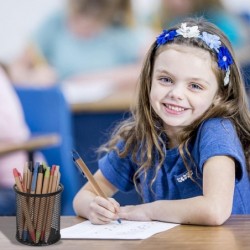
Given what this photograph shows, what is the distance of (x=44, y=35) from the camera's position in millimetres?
4992

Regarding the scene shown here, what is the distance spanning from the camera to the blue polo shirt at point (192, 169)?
182 cm

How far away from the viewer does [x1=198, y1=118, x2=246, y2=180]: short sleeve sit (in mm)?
1791

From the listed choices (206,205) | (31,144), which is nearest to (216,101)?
(206,205)

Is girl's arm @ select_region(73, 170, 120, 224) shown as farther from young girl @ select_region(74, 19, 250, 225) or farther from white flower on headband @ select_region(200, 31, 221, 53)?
white flower on headband @ select_region(200, 31, 221, 53)

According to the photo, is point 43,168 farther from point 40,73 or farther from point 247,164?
point 40,73

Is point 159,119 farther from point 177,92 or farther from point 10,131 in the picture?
point 10,131

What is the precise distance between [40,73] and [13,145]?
1.71m

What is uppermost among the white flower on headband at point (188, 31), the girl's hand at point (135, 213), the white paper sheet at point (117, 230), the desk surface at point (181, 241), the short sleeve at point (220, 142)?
the white flower on headband at point (188, 31)

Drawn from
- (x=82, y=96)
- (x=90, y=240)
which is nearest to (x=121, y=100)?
(x=82, y=96)

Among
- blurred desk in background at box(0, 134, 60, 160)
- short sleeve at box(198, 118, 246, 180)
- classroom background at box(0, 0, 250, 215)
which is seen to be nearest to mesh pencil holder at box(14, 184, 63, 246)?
short sleeve at box(198, 118, 246, 180)

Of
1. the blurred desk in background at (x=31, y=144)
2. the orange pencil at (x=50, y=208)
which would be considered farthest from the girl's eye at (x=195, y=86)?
the blurred desk in background at (x=31, y=144)

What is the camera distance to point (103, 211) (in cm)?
177

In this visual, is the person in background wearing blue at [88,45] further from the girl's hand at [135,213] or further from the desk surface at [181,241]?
the desk surface at [181,241]

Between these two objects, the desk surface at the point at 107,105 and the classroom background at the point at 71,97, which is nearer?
the classroom background at the point at 71,97
